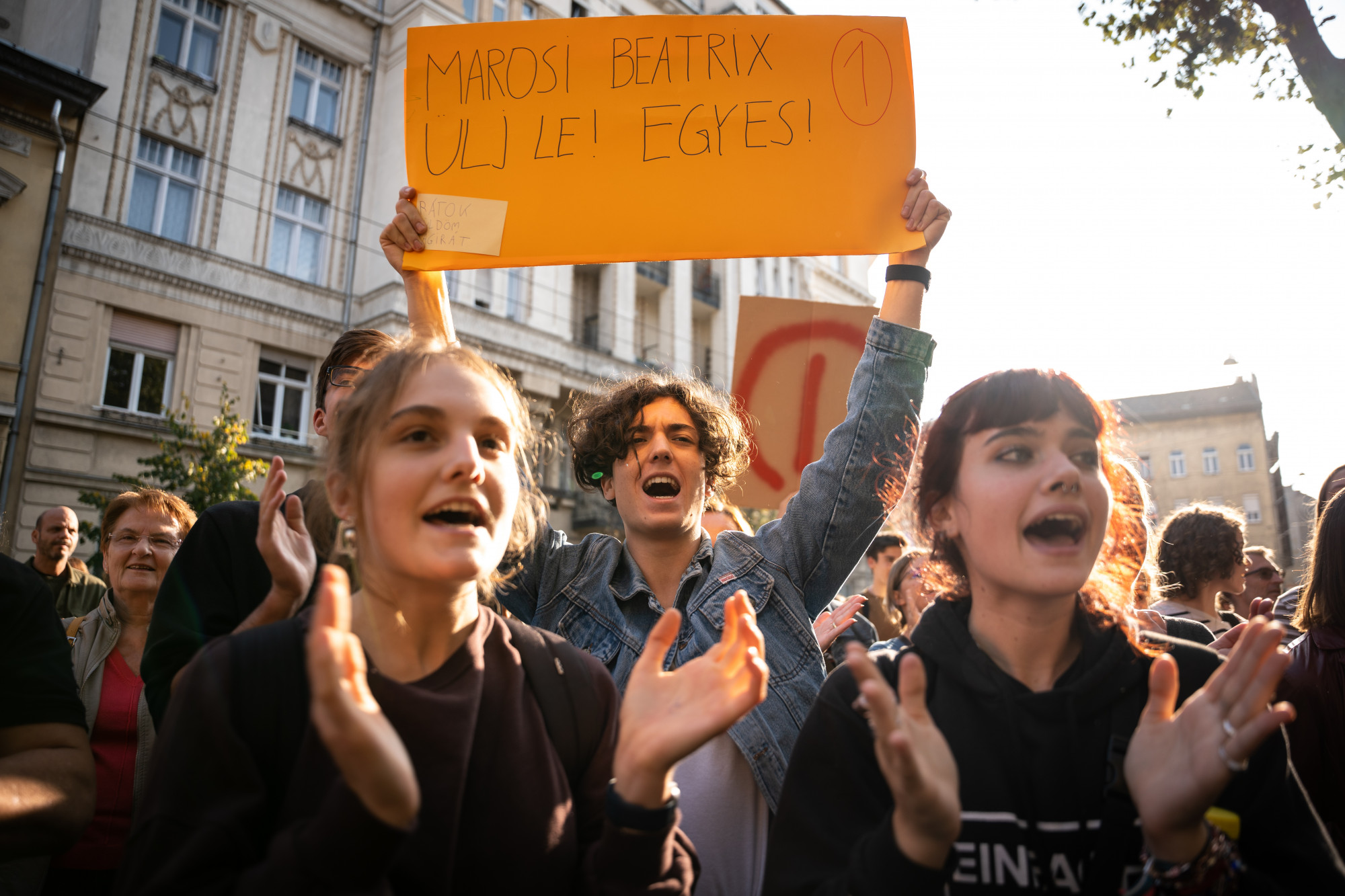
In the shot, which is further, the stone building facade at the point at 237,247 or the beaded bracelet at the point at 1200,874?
the stone building facade at the point at 237,247

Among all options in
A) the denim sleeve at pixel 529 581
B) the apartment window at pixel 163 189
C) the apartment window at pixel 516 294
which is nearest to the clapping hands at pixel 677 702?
the denim sleeve at pixel 529 581

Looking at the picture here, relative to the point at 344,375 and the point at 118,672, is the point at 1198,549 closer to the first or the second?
the point at 344,375

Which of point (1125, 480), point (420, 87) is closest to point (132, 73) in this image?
point (420, 87)

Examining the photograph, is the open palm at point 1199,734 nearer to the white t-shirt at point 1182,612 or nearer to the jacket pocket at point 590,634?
the jacket pocket at point 590,634

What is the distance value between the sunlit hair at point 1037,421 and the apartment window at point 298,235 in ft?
56.5

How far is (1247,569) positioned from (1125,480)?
186 inches

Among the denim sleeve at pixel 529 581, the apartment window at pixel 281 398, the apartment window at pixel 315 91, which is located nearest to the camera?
the denim sleeve at pixel 529 581

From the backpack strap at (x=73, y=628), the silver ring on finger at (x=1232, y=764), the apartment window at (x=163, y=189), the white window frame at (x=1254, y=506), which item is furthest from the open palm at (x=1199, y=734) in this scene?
the white window frame at (x=1254, y=506)

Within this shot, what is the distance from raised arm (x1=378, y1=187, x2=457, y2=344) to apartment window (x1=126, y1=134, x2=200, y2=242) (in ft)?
51.3

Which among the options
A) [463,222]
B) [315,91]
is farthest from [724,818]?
[315,91]

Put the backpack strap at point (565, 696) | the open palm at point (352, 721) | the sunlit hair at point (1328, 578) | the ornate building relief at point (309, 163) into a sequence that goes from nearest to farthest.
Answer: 1. the open palm at point (352, 721)
2. the backpack strap at point (565, 696)
3. the sunlit hair at point (1328, 578)
4. the ornate building relief at point (309, 163)

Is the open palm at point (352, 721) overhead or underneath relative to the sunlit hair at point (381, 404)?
underneath

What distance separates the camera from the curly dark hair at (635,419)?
2.62 meters

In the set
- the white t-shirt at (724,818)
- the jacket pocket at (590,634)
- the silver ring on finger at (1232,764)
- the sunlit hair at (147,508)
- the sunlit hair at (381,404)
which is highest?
the sunlit hair at (381,404)
